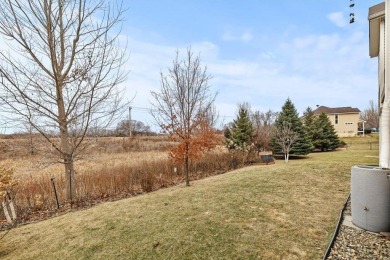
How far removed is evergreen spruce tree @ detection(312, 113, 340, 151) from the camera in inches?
914

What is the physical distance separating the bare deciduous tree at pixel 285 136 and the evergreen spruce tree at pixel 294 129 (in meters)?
0.37

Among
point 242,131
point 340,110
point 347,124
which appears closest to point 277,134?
point 242,131

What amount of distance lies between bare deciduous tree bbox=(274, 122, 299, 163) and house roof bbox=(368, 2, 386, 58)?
865cm

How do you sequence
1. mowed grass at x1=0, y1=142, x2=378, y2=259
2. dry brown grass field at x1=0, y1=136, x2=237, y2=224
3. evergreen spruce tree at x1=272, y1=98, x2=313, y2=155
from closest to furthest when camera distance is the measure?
mowed grass at x1=0, y1=142, x2=378, y2=259 → dry brown grass field at x1=0, y1=136, x2=237, y2=224 → evergreen spruce tree at x1=272, y1=98, x2=313, y2=155

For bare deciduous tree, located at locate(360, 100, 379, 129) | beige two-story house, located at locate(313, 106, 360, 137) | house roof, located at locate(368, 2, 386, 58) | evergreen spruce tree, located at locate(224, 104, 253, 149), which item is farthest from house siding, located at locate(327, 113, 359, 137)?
house roof, located at locate(368, 2, 386, 58)

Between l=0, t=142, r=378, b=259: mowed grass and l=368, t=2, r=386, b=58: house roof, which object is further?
l=368, t=2, r=386, b=58: house roof

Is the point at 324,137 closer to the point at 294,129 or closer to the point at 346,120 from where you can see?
the point at 294,129

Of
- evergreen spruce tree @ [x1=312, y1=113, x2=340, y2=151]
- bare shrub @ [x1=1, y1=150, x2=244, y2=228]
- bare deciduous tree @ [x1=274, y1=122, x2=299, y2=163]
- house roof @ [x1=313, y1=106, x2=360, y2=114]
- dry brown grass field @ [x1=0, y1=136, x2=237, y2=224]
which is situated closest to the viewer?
dry brown grass field @ [x1=0, y1=136, x2=237, y2=224]

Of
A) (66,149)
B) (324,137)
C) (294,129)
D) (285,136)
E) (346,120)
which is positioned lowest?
(66,149)

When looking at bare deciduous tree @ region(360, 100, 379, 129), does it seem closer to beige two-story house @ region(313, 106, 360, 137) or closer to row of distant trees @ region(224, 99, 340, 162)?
beige two-story house @ region(313, 106, 360, 137)

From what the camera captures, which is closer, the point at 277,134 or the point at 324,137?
the point at 277,134

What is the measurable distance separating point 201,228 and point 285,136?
13723 mm

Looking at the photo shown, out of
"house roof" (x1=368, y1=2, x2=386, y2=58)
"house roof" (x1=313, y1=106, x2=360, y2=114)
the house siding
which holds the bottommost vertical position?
the house siding

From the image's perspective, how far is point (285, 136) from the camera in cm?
1611
